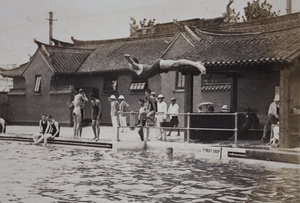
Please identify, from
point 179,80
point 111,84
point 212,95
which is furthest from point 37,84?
point 212,95

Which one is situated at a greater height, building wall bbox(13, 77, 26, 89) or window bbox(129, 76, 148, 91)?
building wall bbox(13, 77, 26, 89)

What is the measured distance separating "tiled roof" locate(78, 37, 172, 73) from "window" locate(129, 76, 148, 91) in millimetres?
897

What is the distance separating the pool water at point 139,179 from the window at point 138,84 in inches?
465

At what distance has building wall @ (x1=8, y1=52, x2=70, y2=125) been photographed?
27672mm

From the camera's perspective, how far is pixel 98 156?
43.7ft

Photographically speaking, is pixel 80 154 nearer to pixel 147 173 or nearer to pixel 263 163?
pixel 147 173

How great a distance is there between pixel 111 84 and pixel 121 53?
2119 mm

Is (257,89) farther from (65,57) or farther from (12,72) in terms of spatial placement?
(12,72)

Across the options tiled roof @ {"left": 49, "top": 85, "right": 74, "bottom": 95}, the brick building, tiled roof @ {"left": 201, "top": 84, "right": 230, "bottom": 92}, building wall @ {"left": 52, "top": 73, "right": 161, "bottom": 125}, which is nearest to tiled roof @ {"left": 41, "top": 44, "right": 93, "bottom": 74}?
the brick building

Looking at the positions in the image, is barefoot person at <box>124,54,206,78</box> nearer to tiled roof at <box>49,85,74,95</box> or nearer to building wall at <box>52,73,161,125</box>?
building wall at <box>52,73,161,125</box>

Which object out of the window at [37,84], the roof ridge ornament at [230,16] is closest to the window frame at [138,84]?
the roof ridge ornament at [230,16]

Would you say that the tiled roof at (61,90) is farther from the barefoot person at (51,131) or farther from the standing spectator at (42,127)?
the standing spectator at (42,127)

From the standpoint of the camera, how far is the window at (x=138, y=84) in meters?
25.3

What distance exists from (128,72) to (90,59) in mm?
4410
